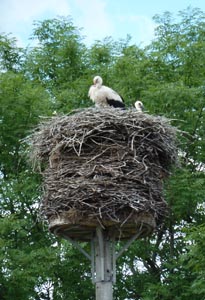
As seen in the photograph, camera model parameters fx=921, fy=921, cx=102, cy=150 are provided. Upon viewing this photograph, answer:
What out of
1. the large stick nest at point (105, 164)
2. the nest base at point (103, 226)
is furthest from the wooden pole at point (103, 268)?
the large stick nest at point (105, 164)

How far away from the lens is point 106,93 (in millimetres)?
13148

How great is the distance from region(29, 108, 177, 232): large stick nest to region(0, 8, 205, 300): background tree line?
265 cm

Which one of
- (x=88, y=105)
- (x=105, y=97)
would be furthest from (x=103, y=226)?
(x=88, y=105)

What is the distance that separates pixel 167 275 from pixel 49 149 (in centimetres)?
530

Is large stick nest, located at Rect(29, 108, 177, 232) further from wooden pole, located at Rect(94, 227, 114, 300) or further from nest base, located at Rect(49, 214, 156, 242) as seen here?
wooden pole, located at Rect(94, 227, 114, 300)

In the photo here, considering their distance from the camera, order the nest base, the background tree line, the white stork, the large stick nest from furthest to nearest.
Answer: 1. the background tree line
2. the white stork
3. the nest base
4. the large stick nest

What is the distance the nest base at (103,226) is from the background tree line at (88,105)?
103 inches

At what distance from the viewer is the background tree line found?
1501cm

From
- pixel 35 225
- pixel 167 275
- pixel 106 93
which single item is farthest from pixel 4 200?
Answer: pixel 106 93

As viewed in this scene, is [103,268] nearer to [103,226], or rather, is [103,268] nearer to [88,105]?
[103,226]

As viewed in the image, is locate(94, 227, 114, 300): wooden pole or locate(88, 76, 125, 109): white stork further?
locate(88, 76, 125, 109): white stork

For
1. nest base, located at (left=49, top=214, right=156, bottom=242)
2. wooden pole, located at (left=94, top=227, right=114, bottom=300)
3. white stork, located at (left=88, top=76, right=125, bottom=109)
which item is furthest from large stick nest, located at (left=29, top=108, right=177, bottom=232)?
white stork, located at (left=88, top=76, right=125, bottom=109)

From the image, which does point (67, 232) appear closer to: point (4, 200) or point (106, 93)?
point (106, 93)

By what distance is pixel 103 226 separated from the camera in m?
10.6
